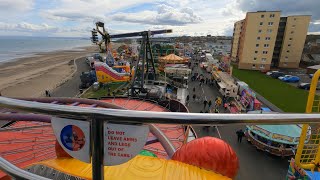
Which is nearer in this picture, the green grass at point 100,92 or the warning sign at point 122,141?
the warning sign at point 122,141

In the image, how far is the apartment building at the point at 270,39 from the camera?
40.7 metres

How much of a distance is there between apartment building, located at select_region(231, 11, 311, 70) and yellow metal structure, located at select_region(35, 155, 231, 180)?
152 feet

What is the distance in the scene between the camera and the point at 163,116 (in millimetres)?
1105

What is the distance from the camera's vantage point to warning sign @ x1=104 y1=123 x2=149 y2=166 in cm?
115

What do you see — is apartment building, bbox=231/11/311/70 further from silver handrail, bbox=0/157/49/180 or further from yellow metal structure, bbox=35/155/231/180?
silver handrail, bbox=0/157/49/180

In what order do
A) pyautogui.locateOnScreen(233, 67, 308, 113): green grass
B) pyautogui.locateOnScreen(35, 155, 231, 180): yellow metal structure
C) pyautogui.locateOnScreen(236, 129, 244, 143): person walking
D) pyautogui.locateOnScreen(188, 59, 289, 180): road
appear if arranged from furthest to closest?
pyautogui.locateOnScreen(233, 67, 308, 113): green grass
pyautogui.locateOnScreen(236, 129, 244, 143): person walking
pyautogui.locateOnScreen(188, 59, 289, 180): road
pyautogui.locateOnScreen(35, 155, 231, 180): yellow metal structure

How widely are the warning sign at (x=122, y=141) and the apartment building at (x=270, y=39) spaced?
4701 cm

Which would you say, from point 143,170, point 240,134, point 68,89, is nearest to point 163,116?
point 143,170

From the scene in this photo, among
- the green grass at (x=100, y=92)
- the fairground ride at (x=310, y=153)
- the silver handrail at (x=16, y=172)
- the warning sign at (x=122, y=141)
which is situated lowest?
the green grass at (x=100, y=92)

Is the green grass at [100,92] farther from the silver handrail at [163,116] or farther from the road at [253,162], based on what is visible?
the silver handrail at [163,116]

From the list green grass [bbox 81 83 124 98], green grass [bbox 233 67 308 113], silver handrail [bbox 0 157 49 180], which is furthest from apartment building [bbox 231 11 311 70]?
silver handrail [bbox 0 157 49 180]

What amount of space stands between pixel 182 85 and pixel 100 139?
25.0 m

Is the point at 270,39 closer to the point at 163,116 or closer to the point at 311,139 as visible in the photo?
the point at 311,139

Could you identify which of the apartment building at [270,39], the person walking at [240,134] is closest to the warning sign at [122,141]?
the person walking at [240,134]
